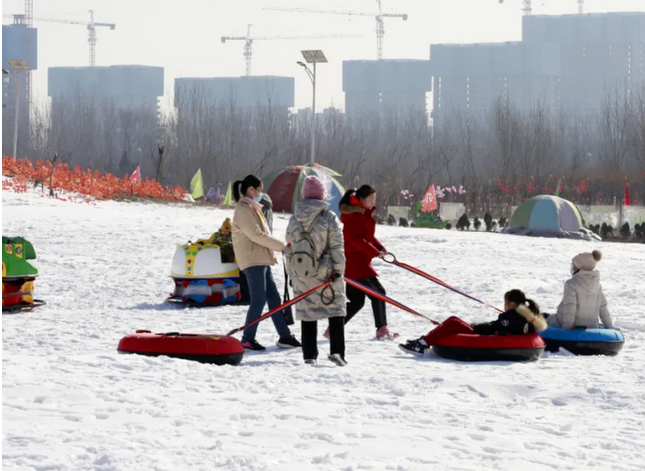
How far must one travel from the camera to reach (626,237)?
23438mm

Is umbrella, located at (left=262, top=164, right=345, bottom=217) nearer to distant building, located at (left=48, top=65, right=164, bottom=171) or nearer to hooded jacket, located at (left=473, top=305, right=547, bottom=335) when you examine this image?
hooded jacket, located at (left=473, top=305, right=547, bottom=335)

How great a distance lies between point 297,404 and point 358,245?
268cm

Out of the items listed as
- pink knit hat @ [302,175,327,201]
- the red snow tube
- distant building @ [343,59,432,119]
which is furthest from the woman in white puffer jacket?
distant building @ [343,59,432,119]

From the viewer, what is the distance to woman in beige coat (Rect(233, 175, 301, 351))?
7473mm

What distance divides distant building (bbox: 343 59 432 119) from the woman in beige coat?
138m

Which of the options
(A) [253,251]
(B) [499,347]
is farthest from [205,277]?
(B) [499,347]

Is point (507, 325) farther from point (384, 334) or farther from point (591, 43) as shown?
point (591, 43)

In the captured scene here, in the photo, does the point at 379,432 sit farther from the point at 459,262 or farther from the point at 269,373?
the point at 459,262

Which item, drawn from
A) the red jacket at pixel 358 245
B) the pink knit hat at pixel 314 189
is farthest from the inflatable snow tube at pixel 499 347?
the pink knit hat at pixel 314 189

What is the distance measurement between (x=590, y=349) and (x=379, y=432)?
3.06 metres

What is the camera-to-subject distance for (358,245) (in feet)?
26.3

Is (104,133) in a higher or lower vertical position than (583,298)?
higher

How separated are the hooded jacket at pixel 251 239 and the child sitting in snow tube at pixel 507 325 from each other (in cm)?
121

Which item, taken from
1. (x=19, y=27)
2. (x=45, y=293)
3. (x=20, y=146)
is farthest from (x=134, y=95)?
(x=45, y=293)
